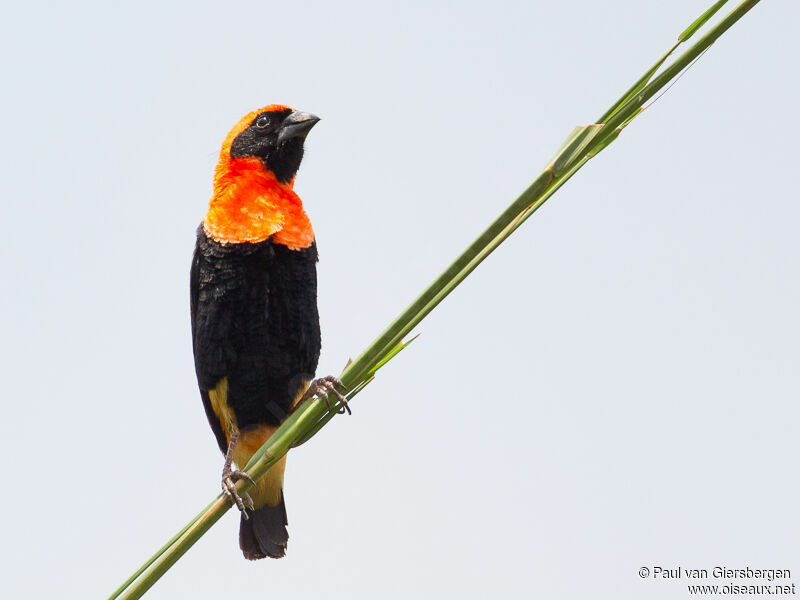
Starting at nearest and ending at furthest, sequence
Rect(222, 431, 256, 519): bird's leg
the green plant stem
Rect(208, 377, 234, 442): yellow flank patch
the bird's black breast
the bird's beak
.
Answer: the green plant stem, Rect(222, 431, 256, 519): bird's leg, the bird's black breast, Rect(208, 377, 234, 442): yellow flank patch, the bird's beak

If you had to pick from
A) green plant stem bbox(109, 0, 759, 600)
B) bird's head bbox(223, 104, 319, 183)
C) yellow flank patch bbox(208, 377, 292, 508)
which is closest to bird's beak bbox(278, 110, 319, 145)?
bird's head bbox(223, 104, 319, 183)

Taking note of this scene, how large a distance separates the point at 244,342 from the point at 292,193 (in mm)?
876

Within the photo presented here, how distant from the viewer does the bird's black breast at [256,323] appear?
4.37 metres

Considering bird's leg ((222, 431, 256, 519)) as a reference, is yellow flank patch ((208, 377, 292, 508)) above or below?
above

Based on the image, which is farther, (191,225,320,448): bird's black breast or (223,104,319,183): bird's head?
(223,104,319,183): bird's head

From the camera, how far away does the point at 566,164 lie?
1.59 meters

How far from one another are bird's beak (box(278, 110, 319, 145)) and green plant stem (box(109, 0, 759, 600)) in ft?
10.6

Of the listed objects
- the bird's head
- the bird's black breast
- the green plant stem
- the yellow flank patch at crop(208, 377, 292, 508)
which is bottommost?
the green plant stem

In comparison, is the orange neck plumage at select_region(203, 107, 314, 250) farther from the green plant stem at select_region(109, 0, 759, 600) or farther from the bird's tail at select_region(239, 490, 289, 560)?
the green plant stem at select_region(109, 0, 759, 600)

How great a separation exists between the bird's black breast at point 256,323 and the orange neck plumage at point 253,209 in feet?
0.17

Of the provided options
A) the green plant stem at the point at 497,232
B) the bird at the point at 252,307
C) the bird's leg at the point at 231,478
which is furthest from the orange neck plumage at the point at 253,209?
the green plant stem at the point at 497,232

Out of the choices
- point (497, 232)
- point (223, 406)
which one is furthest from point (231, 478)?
point (497, 232)

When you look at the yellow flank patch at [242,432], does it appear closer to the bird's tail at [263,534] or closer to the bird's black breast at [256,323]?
the bird's black breast at [256,323]

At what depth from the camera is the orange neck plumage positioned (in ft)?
14.5
